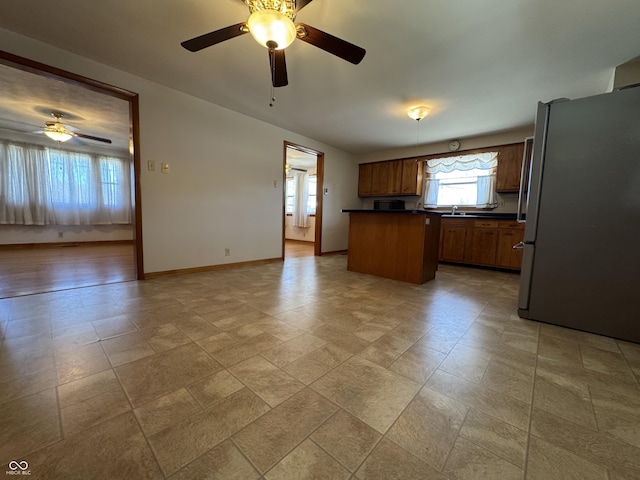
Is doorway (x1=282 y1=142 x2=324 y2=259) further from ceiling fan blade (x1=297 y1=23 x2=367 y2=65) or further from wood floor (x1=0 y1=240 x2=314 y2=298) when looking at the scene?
ceiling fan blade (x1=297 y1=23 x2=367 y2=65)

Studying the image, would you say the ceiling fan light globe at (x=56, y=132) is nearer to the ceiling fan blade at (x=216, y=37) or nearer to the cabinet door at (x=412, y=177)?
the ceiling fan blade at (x=216, y=37)

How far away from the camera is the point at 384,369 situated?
145cm

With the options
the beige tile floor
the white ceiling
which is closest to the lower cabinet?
the white ceiling

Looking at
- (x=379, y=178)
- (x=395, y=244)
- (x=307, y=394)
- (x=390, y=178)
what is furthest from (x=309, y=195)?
(x=307, y=394)

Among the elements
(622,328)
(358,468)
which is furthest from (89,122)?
(622,328)

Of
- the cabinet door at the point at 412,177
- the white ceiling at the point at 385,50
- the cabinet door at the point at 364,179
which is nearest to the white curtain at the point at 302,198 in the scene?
the cabinet door at the point at 364,179

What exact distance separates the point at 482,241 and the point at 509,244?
1.30 feet

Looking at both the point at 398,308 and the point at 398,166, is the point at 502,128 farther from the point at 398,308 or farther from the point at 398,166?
the point at 398,308

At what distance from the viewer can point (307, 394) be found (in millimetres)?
A: 1230

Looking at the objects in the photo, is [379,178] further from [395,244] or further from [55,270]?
[55,270]

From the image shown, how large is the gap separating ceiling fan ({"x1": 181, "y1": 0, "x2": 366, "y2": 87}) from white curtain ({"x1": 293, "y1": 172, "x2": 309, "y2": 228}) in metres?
5.74

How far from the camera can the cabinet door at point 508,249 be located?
163 inches

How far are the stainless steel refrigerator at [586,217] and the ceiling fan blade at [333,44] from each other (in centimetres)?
173

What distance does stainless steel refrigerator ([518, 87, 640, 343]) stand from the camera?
1.88m
